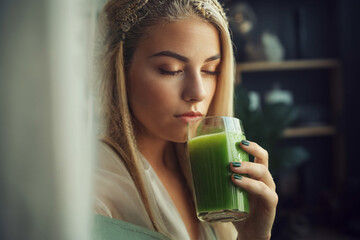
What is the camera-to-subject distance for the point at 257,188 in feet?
1.55

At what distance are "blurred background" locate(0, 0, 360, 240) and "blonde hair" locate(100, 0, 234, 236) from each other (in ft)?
0.21

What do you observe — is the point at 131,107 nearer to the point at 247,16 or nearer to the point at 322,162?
the point at 247,16

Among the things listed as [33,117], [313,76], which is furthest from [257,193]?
[313,76]

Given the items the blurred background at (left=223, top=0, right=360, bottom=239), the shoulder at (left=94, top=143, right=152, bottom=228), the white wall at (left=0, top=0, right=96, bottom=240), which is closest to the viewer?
the white wall at (left=0, top=0, right=96, bottom=240)

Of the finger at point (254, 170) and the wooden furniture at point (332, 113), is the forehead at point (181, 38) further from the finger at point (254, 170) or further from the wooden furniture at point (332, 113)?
the wooden furniture at point (332, 113)

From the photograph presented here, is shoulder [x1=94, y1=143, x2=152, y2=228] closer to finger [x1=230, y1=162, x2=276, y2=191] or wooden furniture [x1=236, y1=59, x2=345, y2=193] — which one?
finger [x1=230, y1=162, x2=276, y2=191]

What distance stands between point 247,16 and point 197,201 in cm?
193

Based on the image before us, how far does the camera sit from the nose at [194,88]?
442mm

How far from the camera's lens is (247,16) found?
2.20 m

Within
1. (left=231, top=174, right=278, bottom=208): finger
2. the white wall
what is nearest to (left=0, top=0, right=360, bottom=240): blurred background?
the white wall

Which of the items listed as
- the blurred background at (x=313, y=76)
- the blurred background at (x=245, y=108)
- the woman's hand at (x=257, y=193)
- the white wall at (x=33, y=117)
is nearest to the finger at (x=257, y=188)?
the woman's hand at (x=257, y=193)

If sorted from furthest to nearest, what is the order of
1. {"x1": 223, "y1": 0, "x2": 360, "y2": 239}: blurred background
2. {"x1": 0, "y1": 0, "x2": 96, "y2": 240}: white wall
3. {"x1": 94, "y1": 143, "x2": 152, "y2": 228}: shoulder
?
1. {"x1": 223, "y1": 0, "x2": 360, "y2": 239}: blurred background
2. {"x1": 94, "y1": 143, "x2": 152, "y2": 228}: shoulder
3. {"x1": 0, "y1": 0, "x2": 96, "y2": 240}: white wall

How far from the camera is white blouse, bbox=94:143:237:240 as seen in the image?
416 mm

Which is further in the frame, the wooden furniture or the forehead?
the wooden furniture
